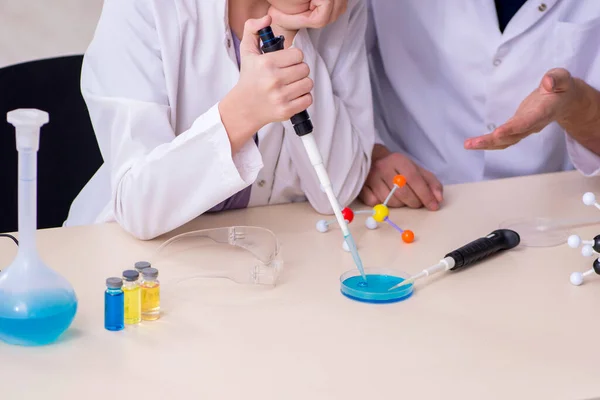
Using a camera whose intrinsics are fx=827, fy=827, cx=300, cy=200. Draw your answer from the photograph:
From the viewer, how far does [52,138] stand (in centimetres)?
166

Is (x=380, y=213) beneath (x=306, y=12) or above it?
beneath

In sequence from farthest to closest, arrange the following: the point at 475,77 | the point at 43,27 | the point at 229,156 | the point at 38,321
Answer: the point at 43,27 → the point at 475,77 → the point at 229,156 → the point at 38,321

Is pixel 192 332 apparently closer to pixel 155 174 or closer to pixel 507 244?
pixel 155 174

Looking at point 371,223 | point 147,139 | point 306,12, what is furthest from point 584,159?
point 147,139

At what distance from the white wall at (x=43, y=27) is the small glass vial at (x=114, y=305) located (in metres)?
1.97

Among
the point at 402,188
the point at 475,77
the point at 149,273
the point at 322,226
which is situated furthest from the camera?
the point at 475,77

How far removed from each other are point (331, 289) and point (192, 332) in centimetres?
22

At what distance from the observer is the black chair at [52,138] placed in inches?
63.5

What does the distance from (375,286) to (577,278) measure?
28 cm

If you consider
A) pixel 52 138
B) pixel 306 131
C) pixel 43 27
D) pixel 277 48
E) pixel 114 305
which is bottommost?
pixel 43 27

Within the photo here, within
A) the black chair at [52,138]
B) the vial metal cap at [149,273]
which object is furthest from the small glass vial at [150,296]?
the black chair at [52,138]

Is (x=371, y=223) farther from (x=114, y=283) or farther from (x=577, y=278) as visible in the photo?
(x=114, y=283)

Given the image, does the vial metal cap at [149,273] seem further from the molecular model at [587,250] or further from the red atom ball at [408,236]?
the molecular model at [587,250]

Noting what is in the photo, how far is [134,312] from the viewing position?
3.34 feet
